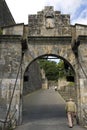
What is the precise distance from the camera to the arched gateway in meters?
11.9

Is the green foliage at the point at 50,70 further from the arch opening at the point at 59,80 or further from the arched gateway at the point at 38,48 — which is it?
the arched gateway at the point at 38,48

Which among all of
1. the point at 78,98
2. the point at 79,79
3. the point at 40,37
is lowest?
the point at 78,98

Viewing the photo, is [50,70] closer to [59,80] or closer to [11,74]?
[59,80]

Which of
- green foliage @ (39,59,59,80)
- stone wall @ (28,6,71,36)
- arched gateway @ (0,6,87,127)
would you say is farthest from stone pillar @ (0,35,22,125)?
green foliage @ (39,59,59,80)

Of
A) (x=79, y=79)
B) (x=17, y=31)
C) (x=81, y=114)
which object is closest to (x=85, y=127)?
(x=81, y=114)

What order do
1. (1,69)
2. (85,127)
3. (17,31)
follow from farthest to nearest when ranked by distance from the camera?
(17,31) → (1,69) → (85,127)

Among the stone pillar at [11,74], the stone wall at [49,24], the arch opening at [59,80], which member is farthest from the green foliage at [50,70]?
the stone pillar at [11,74]

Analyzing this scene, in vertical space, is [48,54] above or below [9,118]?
above

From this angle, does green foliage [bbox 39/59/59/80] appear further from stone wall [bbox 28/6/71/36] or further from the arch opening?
stone wall [bbox 28/6/71/36]

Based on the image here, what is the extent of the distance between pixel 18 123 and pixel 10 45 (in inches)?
132

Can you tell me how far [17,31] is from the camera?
1287 centimetres

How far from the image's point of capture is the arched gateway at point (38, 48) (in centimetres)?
1195

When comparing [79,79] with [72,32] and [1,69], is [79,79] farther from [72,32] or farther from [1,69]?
[1,69]

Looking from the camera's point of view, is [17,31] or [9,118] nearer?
[9,118]
